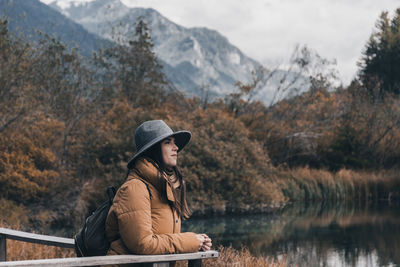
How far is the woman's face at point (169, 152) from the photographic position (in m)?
3.33

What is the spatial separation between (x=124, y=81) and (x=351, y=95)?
11884mm

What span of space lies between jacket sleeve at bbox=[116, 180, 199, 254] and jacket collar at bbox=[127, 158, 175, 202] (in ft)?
0.23

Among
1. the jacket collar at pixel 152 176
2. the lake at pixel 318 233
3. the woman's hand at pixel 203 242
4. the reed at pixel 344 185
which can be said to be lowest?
the lake at pixel 318 233

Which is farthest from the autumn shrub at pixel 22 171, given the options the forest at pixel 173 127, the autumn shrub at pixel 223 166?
the autumn shrub at pixel 223 166

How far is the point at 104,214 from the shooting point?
3.10 metres

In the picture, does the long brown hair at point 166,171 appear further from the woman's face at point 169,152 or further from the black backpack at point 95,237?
the black backpack at point 95,237

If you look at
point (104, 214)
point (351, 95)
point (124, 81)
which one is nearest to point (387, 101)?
point (351, 95)

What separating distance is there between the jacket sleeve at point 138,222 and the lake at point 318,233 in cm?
566

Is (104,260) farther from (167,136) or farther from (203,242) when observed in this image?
(167,136)

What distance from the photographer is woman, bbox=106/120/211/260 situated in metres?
2.98

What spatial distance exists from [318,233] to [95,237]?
36.6ft

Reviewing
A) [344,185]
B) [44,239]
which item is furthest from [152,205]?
[344,185]

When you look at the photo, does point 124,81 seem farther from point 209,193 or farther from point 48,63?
point 209,193

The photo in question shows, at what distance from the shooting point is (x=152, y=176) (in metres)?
3.13
